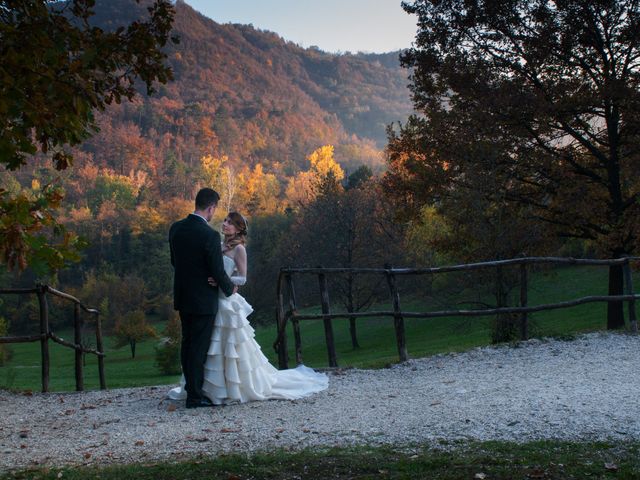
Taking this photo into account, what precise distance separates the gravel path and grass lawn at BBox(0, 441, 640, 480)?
36 cm

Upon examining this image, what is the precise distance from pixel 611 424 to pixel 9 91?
5.31 metres

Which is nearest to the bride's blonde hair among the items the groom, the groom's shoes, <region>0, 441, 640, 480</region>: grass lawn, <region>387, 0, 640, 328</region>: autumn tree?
the groom

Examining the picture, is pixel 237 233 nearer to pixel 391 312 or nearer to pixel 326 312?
pixel 326 312

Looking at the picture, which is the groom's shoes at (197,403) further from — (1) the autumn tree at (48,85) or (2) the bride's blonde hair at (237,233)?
(1) the autumn tree at (48,85)

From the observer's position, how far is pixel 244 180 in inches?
4063

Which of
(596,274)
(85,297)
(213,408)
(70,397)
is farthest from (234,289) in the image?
(85,297)

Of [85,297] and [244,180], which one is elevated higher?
[244,180]

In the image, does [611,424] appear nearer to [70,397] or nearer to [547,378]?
[547,378]

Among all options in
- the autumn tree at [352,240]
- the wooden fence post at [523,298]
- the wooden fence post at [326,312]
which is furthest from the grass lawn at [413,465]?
the autumn tree at [352,240]

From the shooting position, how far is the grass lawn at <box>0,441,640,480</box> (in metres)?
4.75

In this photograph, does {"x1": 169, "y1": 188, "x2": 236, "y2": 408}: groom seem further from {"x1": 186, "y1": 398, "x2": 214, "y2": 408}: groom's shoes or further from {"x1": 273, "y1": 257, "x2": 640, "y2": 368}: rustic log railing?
{"x1": 273, "y1": 257, "x2": 640, "y2": 368}: rustic log railing

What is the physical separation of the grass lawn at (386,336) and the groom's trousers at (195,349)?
1401 cm

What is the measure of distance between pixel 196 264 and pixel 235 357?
41.6 inches

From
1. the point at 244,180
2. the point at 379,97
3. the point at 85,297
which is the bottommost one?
the point at 85,297
